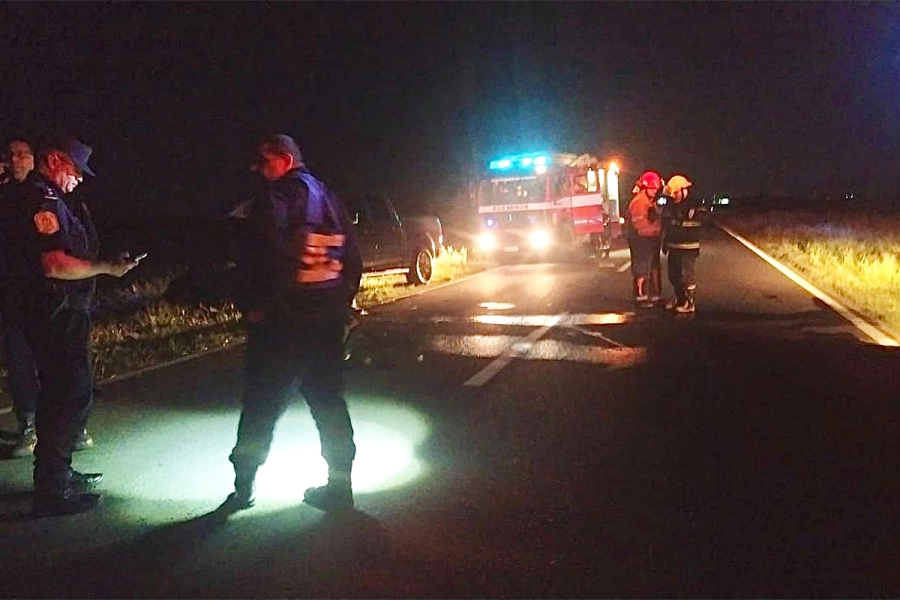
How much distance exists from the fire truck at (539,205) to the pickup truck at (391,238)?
5.72 metres

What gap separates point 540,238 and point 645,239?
11.1 m

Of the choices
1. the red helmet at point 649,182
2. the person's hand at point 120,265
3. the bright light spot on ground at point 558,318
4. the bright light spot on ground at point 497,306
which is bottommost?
the bright light spot on ground at point 558,318

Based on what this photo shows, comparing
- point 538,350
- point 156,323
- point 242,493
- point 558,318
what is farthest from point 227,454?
point 558,318

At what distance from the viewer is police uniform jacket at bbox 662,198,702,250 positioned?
1310 cm

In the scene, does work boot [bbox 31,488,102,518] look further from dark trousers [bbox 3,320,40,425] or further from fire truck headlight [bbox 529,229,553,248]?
fire truck headlight [bbox 529,229,553,248]

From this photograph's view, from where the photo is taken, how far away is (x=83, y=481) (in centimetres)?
571

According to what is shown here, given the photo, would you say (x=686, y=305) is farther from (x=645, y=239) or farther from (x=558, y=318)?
(x=558, y=318)

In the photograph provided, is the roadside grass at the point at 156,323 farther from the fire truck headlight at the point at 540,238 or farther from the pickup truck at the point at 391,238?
the fire truck headlight at the point at 540,238

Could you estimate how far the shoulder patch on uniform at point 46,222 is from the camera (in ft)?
16.9

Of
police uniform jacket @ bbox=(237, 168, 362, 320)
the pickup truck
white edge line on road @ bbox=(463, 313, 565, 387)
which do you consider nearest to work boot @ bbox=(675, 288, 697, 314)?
white edge line on road @ bbox=(463, 313, 565, 387)

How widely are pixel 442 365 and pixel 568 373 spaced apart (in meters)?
1.36

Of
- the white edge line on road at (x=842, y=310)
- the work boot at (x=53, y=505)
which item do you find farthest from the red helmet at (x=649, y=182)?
the work boot at (x=53, y=505)

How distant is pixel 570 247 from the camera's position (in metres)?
24.8

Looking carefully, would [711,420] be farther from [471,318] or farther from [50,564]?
[471,318]
